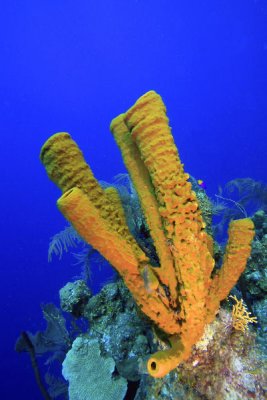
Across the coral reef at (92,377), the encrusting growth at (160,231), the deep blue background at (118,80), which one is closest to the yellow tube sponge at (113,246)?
the encrusting growth at (160,231)

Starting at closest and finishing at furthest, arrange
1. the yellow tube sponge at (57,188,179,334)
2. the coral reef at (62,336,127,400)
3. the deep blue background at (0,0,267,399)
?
the yellow tube sponge at (57,188,179,334)
the coral reef at (62,336,127,400)
the deep blue background at (0,0,267,399)

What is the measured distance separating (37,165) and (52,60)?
43.7 m

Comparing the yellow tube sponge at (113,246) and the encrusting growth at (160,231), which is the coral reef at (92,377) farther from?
the yellow tube sponge at (113,246)

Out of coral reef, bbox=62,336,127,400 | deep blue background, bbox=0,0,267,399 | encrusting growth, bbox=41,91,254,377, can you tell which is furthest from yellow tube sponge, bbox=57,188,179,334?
deep blue background, bbox=0,0,267,399

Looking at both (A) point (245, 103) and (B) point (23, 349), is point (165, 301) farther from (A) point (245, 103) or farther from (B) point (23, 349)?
A: (A) point (245, 103)

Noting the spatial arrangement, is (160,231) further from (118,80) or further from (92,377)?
(118,80)

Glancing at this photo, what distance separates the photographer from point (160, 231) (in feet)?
7.45

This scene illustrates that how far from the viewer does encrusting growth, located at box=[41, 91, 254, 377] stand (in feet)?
6.60

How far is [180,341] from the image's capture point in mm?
2123

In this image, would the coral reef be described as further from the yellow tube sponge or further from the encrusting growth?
the yellow tube sponge

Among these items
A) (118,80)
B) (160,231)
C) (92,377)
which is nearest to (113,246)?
(160,231)

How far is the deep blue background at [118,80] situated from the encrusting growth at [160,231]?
176 ft

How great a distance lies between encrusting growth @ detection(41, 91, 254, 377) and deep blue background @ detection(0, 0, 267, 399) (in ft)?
176

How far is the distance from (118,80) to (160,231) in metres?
120
